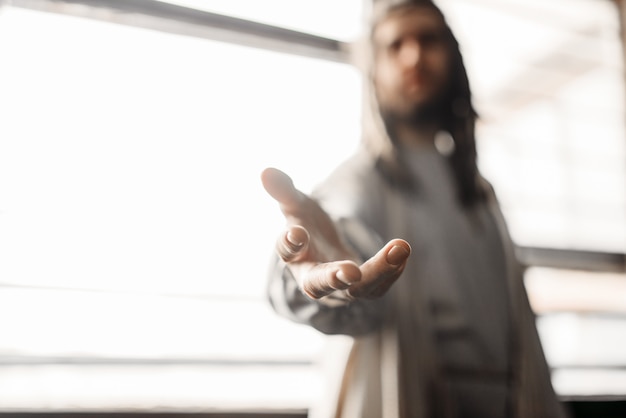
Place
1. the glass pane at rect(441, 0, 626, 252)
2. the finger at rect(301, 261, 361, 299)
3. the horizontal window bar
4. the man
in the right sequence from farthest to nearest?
the glass pane at rect(441, 0, 626, 252) → the horizontal window bar → the man → the finger at rect(301, 261, 361, 299)

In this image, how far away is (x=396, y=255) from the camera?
43 cm

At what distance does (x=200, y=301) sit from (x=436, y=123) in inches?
25.0

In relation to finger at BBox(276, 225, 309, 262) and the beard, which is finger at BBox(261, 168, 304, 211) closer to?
finger at BBox(276, 225, 309, 262)

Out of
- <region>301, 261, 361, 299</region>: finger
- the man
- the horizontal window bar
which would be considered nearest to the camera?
<region>301, 261, 361, 299</region>: finger

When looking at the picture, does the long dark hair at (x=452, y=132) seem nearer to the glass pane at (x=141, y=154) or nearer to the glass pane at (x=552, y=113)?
the glass pane at (x=141, y=154)

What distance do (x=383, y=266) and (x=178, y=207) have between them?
28.3 inches

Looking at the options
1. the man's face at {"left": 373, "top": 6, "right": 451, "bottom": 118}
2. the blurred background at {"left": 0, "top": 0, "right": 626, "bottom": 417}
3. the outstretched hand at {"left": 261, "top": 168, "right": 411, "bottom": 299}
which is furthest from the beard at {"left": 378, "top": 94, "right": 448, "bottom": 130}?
the outstretched hand at {"left": 261, "top": 168, "right": 411, "bottom": 299}

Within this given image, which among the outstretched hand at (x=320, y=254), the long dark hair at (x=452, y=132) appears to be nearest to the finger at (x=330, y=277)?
the outstretched hand at (x=320, y=254)

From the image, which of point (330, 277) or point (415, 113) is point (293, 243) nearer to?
point (330, 277)

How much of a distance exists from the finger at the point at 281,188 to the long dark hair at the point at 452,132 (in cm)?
38

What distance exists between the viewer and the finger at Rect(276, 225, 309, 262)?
0.46m

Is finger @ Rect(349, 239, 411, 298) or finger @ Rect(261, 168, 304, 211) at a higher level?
finger @ Rect(261, 168, 304, 211)

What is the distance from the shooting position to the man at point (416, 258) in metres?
0.57

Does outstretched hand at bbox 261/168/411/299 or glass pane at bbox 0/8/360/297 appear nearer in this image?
outstretched hand at bbox 261/168/411/299
